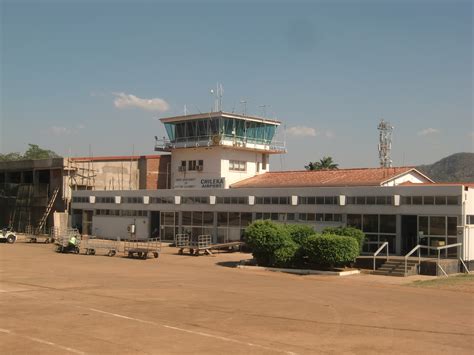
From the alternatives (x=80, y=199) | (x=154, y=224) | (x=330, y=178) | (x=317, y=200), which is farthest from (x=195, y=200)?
(x=80, y=199)

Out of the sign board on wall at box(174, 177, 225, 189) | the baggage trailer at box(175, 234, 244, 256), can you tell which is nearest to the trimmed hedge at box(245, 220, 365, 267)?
the baggage trailer at box(175, 234, 244, 256)

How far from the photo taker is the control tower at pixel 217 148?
176 feet

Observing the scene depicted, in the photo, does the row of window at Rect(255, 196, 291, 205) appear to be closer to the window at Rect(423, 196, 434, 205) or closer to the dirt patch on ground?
the window at Rect(423, 196, 434, 205)

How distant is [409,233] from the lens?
117 ft

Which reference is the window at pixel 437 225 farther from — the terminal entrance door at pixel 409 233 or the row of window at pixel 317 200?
the terminal entrance door at pixel 409 233

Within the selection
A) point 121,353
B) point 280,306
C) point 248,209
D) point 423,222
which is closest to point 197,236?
point 248,209

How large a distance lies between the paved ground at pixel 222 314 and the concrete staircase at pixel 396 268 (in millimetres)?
1461

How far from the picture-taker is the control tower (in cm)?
5362

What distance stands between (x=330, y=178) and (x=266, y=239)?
1371cm

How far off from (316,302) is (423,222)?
54.4ft

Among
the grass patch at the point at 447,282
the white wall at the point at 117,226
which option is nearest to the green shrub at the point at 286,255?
the grass patch at the point at 447,282

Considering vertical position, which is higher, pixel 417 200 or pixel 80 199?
pixel 80 199

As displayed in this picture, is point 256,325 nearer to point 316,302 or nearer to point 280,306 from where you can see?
point 280,306

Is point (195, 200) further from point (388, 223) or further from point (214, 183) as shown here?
point (388, 223)
